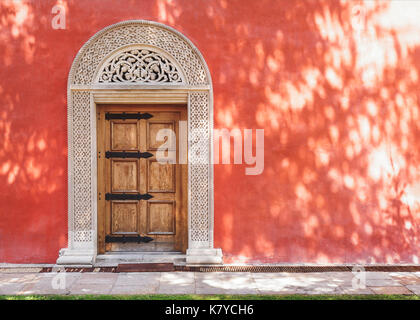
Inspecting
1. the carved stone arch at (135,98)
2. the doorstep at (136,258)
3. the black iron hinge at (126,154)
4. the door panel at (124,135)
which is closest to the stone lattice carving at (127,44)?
the carved stone arch at (135,98)

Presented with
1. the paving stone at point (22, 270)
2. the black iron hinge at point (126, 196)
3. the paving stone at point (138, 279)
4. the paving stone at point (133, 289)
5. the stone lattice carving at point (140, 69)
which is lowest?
the paving stone at point (133, 289)

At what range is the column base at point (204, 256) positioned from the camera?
200 inches

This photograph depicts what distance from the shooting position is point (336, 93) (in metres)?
5.20

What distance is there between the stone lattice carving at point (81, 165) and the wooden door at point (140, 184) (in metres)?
0.26

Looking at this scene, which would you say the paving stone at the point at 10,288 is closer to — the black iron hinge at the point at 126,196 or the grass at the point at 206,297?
the grass at the point at 206,297

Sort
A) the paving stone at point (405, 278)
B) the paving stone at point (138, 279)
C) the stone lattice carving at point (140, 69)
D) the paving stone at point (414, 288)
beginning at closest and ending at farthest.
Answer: the paving stone at point (414, 288) < the paving stone at point (138, 279) < the paving stone at point (405, 278) < the stone lattice carving at point (140, 69)

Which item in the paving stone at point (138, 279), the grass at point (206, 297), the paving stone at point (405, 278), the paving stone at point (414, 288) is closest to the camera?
the grass at point (206, 297)

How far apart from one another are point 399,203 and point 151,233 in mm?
3378

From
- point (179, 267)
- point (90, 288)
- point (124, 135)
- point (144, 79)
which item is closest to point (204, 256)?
point (179, 267)

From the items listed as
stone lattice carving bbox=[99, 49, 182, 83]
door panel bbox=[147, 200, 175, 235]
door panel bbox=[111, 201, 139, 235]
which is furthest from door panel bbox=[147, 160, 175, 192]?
stone lattice carving bbox=[99, 49, 182, 83]

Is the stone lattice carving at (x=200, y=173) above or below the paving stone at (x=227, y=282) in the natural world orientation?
above

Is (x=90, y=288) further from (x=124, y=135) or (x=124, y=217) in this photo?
(x=124, y=135)

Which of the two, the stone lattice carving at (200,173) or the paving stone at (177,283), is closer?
the paving stone at (177,283)

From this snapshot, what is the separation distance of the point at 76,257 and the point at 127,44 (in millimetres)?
2818
